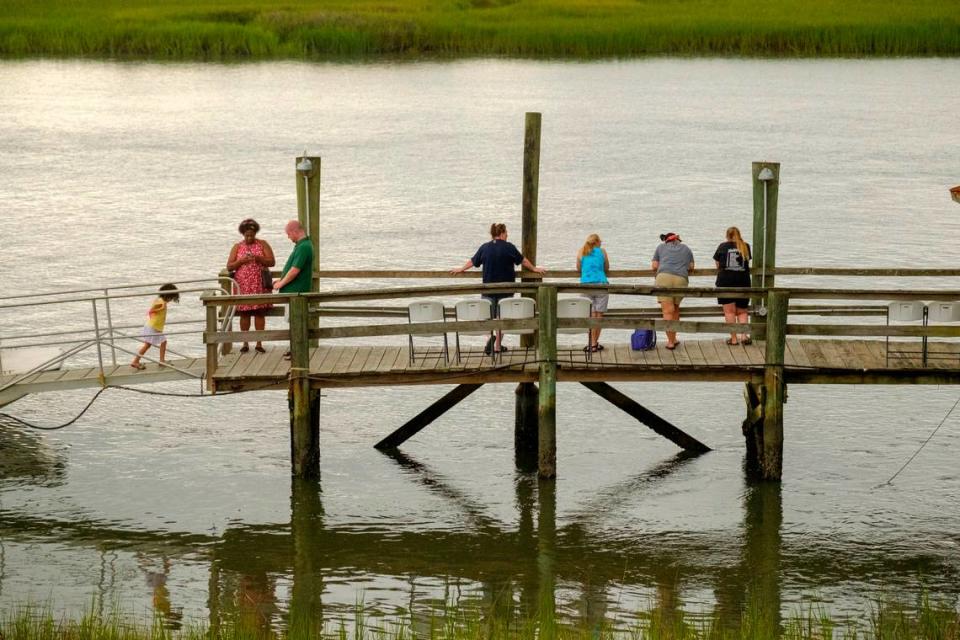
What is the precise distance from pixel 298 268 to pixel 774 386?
5.22 metres

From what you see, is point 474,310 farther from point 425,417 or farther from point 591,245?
point 425,417

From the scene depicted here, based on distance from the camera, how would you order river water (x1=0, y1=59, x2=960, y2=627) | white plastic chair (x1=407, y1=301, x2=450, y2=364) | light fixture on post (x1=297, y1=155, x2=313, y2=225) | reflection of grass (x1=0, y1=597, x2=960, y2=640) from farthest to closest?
light fixture on post (x1=297, y1=155, x2=313, y2=225)
white plastic chair (x1=407, y1=301, x2=450, y2=364)
river water (x1=0, y1=59, x2=960, y2=627)
reflection of grass (x1=0, y1=597, x2=960, y2=640)

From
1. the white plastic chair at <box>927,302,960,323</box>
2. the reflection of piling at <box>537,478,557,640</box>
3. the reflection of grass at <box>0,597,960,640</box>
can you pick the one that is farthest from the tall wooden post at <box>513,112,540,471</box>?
the reflection of grass at <box>0,597,960,640</box>

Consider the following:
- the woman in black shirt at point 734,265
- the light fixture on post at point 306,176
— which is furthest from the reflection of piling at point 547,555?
the light fixture on post at point 306,176

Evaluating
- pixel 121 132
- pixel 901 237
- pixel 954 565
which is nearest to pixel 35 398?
pixel 954 565

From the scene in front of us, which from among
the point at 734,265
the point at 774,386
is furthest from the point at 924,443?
the point at 774,386

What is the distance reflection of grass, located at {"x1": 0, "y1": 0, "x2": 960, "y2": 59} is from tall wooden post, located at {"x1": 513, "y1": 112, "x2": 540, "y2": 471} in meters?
50.9

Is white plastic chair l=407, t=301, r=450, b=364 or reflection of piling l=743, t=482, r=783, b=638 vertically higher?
white plastic chair l=407, t=301, r=450, b=364

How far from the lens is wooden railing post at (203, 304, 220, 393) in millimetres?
16164

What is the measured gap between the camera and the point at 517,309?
643 inches

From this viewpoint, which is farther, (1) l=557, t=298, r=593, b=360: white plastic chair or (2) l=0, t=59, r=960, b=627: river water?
(1) l=557, t=298, r=593, b=360: white plastic chair

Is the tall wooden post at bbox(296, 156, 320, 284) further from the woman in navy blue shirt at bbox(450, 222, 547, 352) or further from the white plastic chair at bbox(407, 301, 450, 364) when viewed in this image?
the white plastic chair at bbox(407, 301, 450, 364)

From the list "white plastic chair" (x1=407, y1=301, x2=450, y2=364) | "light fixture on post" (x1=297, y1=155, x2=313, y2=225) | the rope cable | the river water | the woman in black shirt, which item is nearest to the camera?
the river water

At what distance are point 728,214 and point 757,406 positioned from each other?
72.8 feet
